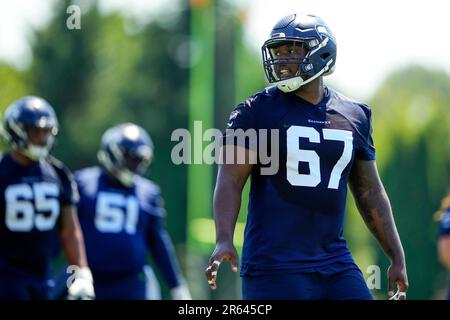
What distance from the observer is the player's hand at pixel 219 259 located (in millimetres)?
5055

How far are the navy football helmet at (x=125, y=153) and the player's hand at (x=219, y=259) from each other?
438cm

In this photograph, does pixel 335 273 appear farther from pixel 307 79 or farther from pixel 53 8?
pixel 53 8

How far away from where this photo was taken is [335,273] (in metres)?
5.32

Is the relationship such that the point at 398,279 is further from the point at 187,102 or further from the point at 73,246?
the point at 187,102

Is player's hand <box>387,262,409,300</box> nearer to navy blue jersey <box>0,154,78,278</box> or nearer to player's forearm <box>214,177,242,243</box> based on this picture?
player's forearm <box>214,177,242,243</box>

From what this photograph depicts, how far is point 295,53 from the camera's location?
561cm

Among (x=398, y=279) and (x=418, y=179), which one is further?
(x=418, y=179)

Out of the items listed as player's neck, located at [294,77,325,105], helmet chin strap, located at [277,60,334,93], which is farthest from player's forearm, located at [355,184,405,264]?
helmet chin strap, located at [277,60,334,93]

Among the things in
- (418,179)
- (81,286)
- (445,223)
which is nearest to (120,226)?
(81,286)

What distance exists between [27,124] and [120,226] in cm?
171

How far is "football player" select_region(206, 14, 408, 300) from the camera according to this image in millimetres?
5289

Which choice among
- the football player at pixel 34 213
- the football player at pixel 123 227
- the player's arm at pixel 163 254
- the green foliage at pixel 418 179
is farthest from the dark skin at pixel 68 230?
the green foliage at pixel 418 179

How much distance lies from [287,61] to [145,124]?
24842mm

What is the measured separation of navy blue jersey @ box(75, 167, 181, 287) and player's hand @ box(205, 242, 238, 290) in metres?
3.79
